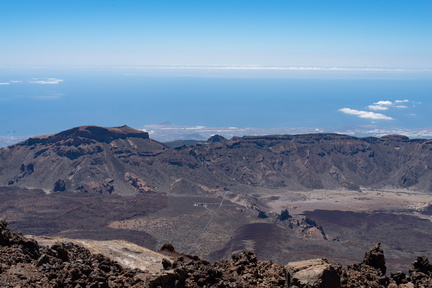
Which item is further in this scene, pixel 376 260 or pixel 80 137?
pixel 80 137

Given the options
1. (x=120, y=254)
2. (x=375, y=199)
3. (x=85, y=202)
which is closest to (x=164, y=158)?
(x=85, y=202)

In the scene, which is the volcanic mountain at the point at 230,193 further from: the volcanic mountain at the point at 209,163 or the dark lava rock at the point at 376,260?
the dark lava rock at the point at 376,260

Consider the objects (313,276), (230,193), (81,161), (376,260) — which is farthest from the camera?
(81,161)

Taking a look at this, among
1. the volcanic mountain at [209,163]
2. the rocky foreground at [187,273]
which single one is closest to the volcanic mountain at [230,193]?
the volcanic mountain at [209,163]

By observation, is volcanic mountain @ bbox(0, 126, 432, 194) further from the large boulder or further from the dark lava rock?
the large boulder

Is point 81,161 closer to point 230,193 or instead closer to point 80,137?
point 80,137

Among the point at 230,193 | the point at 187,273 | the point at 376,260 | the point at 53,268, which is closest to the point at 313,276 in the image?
the point at 187,273

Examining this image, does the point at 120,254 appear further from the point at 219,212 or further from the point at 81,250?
the point at 219,212

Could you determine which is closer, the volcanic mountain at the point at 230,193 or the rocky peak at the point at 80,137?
the volcanic mountain at the point at 230,193
